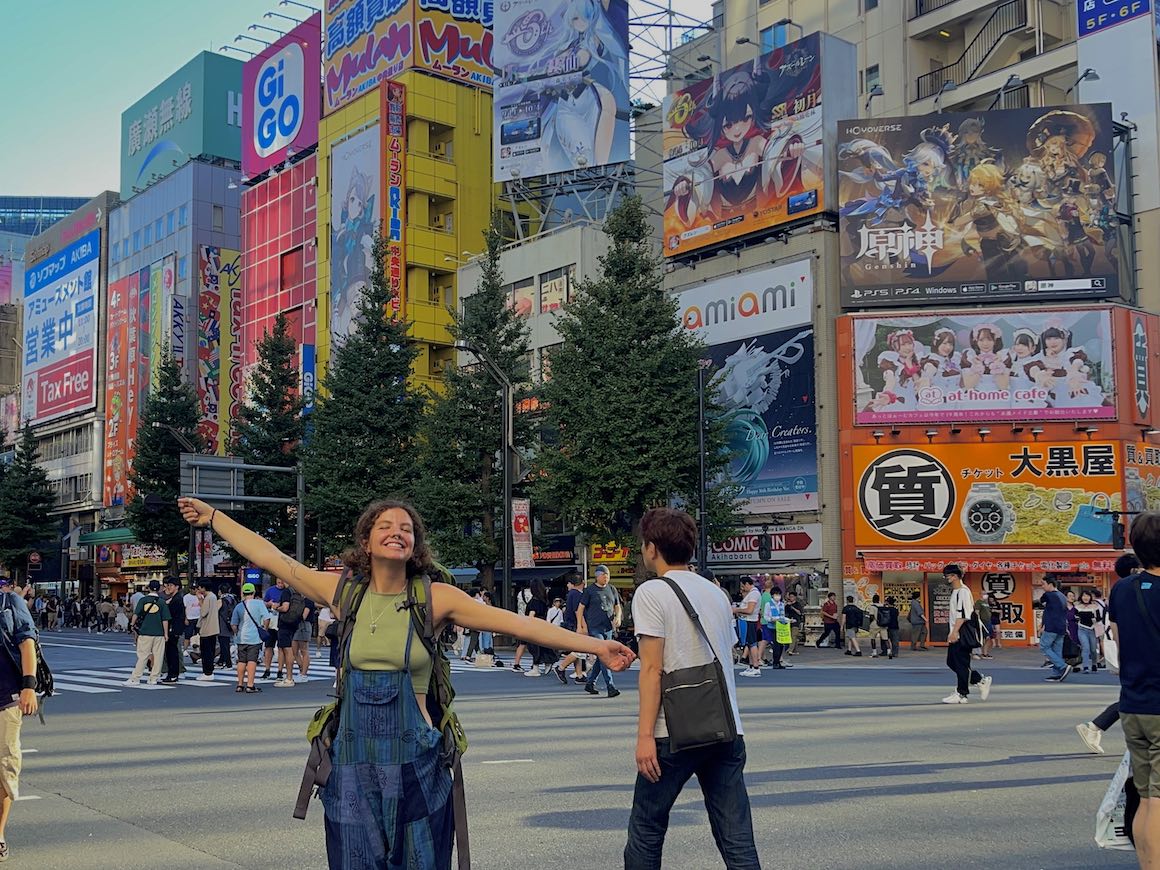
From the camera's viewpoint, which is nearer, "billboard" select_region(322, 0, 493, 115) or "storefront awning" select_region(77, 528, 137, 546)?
"billboard" select_region(322, 0, 493, 115)

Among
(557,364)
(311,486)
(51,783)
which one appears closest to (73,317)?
(311,486)

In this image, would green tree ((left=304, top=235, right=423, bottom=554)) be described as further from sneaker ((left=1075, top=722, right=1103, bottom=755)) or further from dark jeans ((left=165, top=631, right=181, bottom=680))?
sneaker ((left=1075, top=722, right=1103, bottom=755))

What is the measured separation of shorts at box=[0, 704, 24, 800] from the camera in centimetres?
698

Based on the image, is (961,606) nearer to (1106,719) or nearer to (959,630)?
(959,630)

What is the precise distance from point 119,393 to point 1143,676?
256ft

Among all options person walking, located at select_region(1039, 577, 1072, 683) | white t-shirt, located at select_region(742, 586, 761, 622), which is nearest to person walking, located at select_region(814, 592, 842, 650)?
white t-shirt, located at select_region(742, 586, 761, 622)

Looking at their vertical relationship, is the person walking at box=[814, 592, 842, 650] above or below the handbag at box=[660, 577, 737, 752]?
below

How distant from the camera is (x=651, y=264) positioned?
3450cm

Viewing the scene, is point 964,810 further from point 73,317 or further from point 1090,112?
point 73,317

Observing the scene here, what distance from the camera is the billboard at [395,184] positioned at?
178 ft

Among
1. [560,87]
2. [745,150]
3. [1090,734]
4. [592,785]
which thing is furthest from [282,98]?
[1090,734]

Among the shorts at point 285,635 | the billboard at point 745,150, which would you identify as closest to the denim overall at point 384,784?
the shorts at point 285,635

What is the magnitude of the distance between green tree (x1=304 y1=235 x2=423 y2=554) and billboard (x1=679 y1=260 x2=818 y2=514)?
9.91 metres

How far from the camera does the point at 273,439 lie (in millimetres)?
45094
